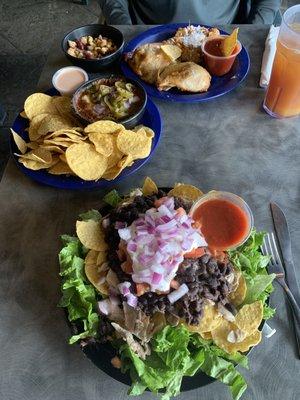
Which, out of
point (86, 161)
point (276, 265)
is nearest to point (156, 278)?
point (276, 265)

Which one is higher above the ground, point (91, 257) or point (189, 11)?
point (189, 11)

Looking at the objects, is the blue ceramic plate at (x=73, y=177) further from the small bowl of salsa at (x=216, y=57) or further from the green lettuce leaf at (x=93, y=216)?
the small bowl of salsa at (x=216, y=57)

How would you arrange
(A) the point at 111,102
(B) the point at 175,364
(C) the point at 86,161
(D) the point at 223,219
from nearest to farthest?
(B) the point at 175,364 → (D) the point at 223,219 → (C) the point at 86,161 → (A) the point at 111,102

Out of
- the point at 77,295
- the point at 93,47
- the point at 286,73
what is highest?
the point at 286,73

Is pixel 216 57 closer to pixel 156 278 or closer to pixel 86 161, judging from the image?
pixel 86 161

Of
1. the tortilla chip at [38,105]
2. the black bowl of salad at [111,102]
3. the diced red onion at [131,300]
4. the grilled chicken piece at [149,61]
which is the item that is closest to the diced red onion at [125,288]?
the diced red onion at [131,300]

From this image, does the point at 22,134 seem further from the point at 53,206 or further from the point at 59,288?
the point at 59,288
